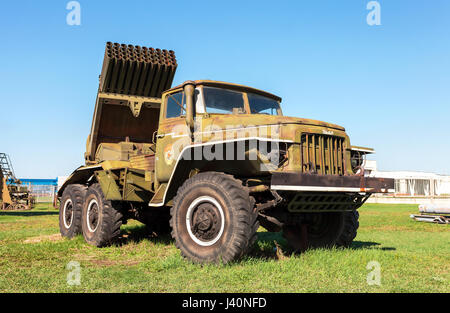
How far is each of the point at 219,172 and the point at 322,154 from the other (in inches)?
60.3

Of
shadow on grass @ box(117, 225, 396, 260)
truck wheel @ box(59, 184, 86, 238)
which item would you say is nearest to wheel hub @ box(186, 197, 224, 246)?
shadow on grass @ box(117, 225, 396, 260)

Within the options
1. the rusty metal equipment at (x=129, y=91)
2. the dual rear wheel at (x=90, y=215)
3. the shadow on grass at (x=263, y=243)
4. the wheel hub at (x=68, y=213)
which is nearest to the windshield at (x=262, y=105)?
the shadow on grass at (x=263, y=243)

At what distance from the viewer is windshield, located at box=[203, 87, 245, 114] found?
6656mm

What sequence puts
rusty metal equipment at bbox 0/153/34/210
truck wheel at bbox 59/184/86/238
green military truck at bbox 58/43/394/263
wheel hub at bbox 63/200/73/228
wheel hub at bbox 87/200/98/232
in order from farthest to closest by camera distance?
rusty metal equipment at bbox 0/153/34/210 < wheel hub at bbox 63/200/73/228 < truck wheel at bbox 59/184/86/238 < wheel hub at bbox 87/200/98/232 < green military truck at bbox 58/43/394/263

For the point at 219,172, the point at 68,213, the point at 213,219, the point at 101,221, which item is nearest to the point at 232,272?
the point at 213,219

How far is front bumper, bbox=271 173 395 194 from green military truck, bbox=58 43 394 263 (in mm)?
14

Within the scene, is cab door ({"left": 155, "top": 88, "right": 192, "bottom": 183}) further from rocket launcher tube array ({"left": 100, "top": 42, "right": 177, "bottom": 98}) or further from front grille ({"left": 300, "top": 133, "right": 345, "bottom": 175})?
rocket launcher tube array ({"left": 100, "top": 42, "right": 177, "bottom": 98})

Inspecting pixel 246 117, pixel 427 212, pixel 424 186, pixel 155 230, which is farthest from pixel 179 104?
pixel 424 186

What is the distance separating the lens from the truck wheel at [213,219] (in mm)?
5281

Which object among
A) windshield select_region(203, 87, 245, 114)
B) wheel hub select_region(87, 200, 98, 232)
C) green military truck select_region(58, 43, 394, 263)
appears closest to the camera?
green military truck select_region(58, 43, 394, 263)

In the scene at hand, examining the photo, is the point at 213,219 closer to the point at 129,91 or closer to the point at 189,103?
the point at 189,103

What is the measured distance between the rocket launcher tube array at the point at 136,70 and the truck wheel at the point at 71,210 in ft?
8.80
